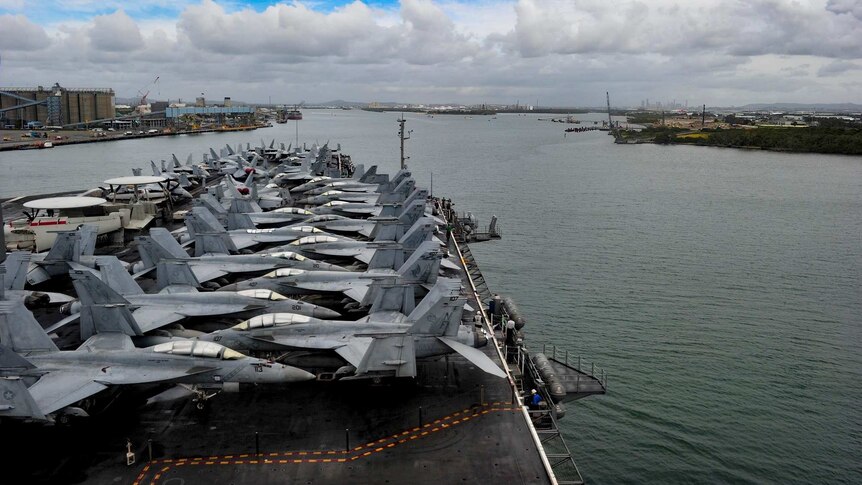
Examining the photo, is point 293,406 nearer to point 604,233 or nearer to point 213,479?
point 213,479

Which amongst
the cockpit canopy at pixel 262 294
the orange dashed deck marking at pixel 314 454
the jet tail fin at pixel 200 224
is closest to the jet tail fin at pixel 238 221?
the jet tail fin at pixel 200 224

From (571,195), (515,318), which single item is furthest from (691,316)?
(571,195)

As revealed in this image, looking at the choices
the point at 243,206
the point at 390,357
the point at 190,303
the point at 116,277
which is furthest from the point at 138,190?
the point at 390,357

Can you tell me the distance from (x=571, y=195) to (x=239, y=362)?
76996 millimetres

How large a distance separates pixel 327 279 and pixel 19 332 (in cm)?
1382

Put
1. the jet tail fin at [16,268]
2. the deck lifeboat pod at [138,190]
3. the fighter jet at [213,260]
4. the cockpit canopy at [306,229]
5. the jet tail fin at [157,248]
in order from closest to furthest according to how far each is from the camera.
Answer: the jet tail fin at [16,268] < the jet tail fin at [157,248] < the fighter jet at [213,260] < the cockpit canopy at [306,229] < the deck lifeboat pod at [138,190]

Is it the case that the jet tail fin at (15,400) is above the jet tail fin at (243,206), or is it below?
below

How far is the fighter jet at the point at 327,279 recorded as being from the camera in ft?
102

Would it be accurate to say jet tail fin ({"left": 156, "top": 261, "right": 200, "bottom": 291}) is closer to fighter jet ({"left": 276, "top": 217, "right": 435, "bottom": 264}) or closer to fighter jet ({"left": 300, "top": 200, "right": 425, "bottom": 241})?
fighter jet ({"left": 276, "top": 217, "right": 435, "bottom": 264})

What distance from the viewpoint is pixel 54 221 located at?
42.7 metres

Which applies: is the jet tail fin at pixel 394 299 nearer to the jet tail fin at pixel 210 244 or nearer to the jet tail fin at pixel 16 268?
the jet tail fin at pixel 210 244

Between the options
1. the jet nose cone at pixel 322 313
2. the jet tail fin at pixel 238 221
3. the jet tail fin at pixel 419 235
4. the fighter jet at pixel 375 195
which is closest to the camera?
the jet nose cone at pixel 322 313

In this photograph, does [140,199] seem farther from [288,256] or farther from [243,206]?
[288,256]

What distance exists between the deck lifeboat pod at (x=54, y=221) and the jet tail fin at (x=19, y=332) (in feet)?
68.5
